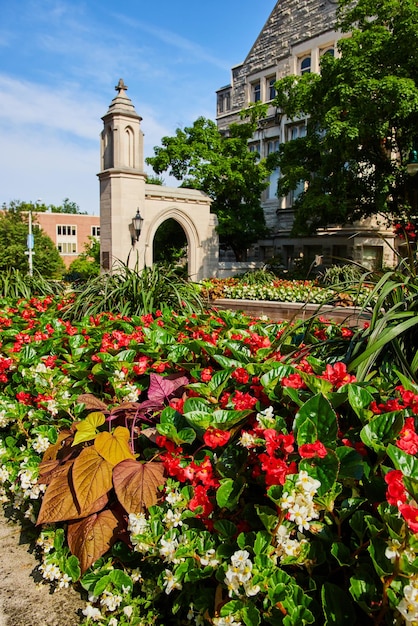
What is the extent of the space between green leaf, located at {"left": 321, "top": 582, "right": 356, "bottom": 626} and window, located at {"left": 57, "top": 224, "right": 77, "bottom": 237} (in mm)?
72886

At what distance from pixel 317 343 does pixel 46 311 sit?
3.37m

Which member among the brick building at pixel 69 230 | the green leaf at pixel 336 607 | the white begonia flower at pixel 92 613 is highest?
the brick building at pixel 69 230

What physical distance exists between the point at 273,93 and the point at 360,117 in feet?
53.2

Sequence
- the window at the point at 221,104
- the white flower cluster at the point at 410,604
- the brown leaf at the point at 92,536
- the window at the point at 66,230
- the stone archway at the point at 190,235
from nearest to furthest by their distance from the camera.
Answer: the white flower cluster at the point at 410,604
the brown leaf at the point at 92,536
the stone archway at the point at 190,235
the window at the point at 221,104
the window at the point at 66,230

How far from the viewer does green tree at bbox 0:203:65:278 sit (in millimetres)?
34241

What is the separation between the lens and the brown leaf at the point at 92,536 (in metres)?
1.68

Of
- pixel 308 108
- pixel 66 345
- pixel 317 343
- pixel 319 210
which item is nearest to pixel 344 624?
pixel 317 343

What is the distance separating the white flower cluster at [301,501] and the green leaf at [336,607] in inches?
7.1

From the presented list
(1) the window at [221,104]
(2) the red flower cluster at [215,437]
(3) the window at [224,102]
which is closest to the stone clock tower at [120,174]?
(3) the window at [224,102]

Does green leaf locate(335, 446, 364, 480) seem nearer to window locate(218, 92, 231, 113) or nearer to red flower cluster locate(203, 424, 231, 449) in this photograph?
red flower cluster locate(203, 424, 231, 449)

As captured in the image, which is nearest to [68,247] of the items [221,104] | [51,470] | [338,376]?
[221,104]

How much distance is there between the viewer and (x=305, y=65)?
26.6 meters

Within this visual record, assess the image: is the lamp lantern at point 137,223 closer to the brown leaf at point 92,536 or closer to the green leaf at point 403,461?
the brown leaf at point 92,536

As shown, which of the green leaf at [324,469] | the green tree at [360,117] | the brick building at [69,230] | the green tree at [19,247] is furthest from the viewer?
the brick building at [69,230]
